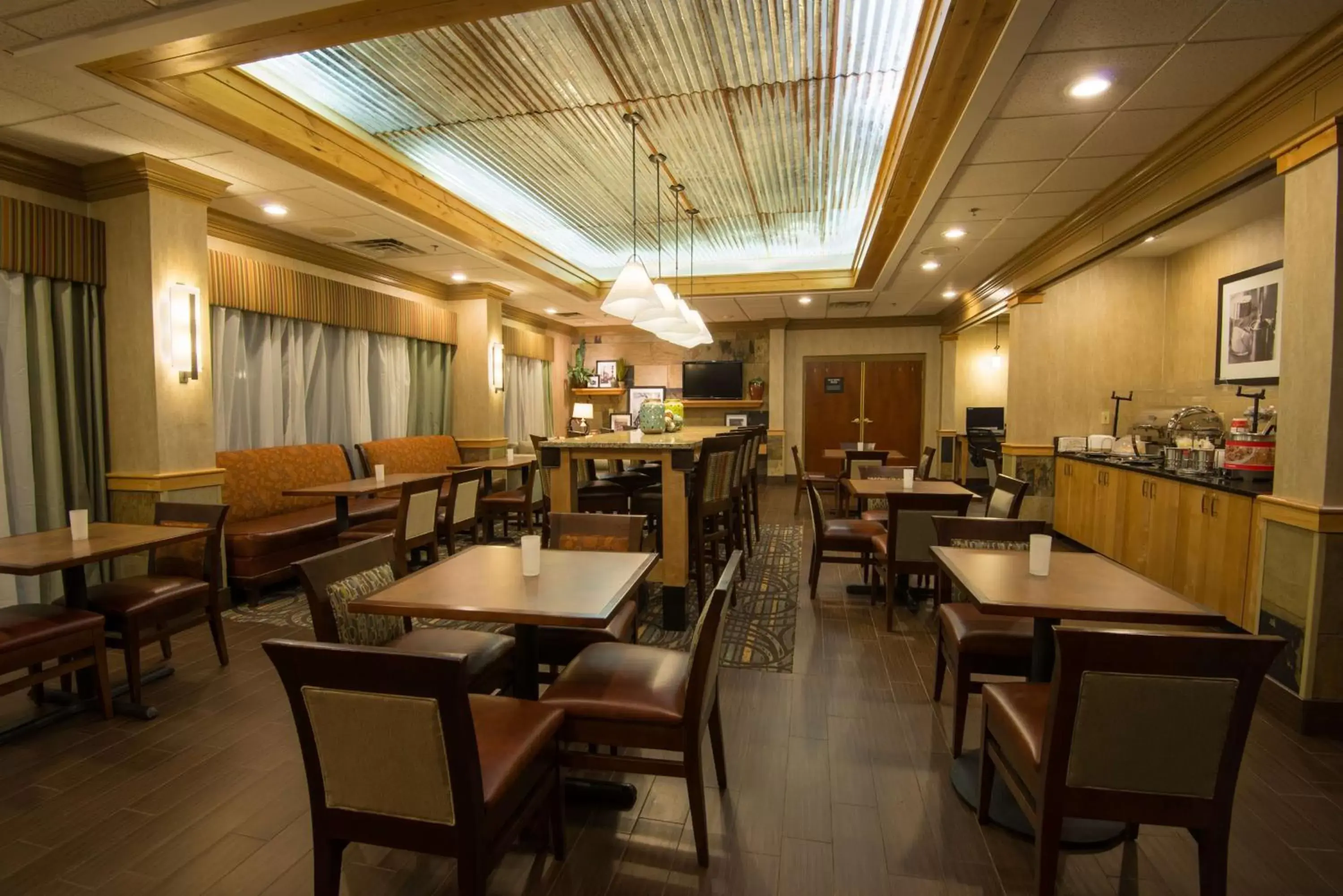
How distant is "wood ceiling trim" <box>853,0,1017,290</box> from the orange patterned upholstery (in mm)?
4806

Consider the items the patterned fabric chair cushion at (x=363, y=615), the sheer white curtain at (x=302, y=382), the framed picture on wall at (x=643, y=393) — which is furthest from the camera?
the framed picture on wall at (x=643, y=393)

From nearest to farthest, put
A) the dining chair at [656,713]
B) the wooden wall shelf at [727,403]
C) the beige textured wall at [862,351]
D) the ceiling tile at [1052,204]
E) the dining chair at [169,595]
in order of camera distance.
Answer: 1. the dining chair at [656,713]
2. the dining chair at [169,595]
3. the ceiling tile at [1052,204]
4. the beige textured wall at [862,351]
5. the wooden wall shelf at [727,403]

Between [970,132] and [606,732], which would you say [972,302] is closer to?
[970,132]

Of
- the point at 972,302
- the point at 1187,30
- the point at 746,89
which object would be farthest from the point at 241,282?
the point at 972,302

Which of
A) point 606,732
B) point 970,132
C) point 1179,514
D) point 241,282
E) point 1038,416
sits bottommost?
point 606,732

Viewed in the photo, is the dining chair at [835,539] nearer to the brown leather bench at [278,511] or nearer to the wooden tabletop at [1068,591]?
the wooden tabletop at [1068,591]

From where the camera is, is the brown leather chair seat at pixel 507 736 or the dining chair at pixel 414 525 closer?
the brown leather chair seat at pixel 507 736

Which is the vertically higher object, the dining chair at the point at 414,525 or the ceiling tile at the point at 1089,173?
the ceiling tile at the point at 1089,173

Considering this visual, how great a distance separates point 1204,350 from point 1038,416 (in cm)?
128

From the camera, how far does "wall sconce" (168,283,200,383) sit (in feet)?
12.4

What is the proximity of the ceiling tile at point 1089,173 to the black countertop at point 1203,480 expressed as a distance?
6.08 ft

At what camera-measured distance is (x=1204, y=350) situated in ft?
16.6

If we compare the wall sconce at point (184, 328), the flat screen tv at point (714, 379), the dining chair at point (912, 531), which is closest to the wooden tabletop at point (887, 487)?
the dining chair at point (912, 531)

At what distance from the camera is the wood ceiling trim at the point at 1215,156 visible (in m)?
2.38
